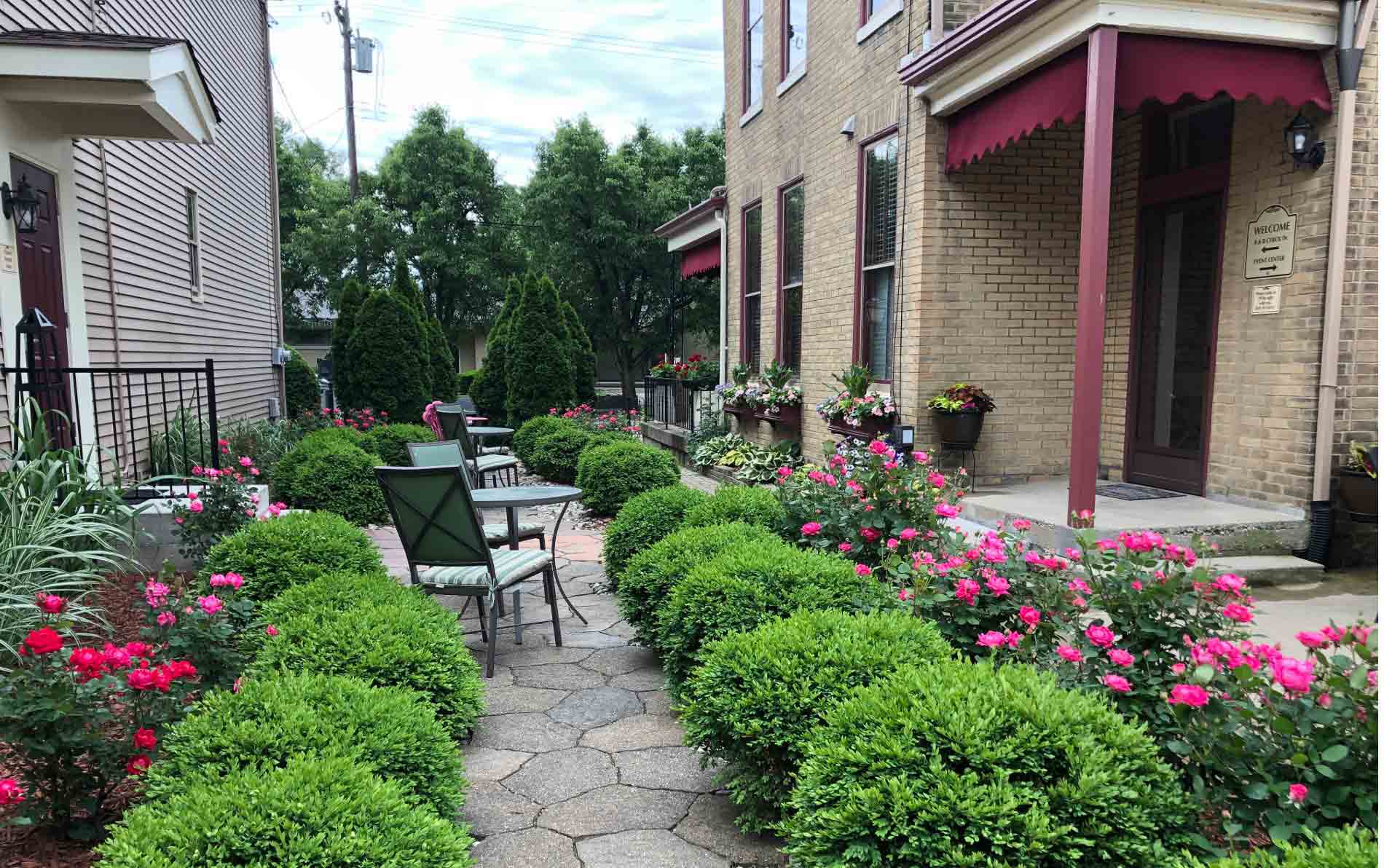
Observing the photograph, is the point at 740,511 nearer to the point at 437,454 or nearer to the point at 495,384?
the point at 437,454

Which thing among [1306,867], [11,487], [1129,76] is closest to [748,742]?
[1306,867]

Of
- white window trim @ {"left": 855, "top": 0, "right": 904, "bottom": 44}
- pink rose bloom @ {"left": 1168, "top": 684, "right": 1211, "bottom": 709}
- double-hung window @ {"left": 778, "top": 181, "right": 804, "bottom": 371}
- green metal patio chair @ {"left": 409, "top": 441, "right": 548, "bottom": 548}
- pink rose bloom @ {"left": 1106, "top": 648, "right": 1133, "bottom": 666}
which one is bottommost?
pink rose bloom @ {"left": 1106, "top": 648, "right": 1133, "bottom": 666}

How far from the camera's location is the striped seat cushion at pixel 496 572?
13.3ft

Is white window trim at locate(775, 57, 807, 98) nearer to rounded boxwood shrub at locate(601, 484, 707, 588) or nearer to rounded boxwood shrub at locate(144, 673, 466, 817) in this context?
rounded boxwood shrub at locate(601, 484, 707, 588)

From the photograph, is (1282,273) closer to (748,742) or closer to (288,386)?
(748,742)

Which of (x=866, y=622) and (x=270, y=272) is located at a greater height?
(x=270, y=272)

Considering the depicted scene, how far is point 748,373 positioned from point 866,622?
8.07 meters

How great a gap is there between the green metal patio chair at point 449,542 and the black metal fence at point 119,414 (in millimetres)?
1596

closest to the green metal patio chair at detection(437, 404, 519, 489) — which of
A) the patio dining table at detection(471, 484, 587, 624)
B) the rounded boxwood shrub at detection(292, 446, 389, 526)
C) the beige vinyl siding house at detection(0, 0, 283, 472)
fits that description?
the rounded boxwood shrub at detection(292, 446, 389, 526)

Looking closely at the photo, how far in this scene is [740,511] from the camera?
4.45 metres

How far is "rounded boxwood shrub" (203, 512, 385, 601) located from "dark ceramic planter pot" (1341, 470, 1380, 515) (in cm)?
531

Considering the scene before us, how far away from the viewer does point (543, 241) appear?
24406mm

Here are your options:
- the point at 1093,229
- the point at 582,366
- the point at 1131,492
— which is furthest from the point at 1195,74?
the point at 582,366

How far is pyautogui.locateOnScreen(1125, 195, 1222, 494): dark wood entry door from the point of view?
19.7ft
